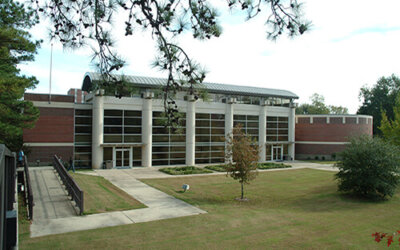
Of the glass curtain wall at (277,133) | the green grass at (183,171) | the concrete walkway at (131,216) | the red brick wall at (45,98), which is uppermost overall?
the red brick wall at (45,98)

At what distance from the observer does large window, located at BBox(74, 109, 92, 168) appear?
96.6 ft

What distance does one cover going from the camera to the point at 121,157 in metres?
30.9

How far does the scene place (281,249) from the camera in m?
10.3

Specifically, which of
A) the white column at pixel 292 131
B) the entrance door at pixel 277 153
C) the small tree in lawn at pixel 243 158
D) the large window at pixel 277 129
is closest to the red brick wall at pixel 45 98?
the small tree in lawn at pixel 243 158

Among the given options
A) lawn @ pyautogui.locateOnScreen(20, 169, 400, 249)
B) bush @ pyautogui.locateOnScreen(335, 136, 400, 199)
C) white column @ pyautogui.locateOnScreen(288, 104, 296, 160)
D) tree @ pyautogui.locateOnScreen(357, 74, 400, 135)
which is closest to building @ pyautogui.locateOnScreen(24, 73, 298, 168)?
white column @ pyautogui.locateOnScreen(288, 104, 296, 160)

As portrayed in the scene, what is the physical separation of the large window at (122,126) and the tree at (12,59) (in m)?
9.59

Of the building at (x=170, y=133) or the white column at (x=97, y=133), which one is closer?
the building at (x=170, y=133)

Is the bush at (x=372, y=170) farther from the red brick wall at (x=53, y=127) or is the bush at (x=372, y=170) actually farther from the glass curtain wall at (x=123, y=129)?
the red brick wall at (x=53, y=127)

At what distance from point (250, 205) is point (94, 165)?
17.8 meters

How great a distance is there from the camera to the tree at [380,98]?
61438mm

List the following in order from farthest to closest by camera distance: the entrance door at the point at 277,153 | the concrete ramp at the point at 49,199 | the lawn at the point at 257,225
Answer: the entrance door at the point at 277,153, the concrete ramp at the point at 49,199, the lawn at the point at 257,225

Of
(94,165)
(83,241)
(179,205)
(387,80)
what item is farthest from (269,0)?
(387,80)

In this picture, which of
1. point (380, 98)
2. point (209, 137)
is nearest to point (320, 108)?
point (380, 98)

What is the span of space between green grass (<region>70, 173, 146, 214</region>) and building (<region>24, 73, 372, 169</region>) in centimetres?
623
